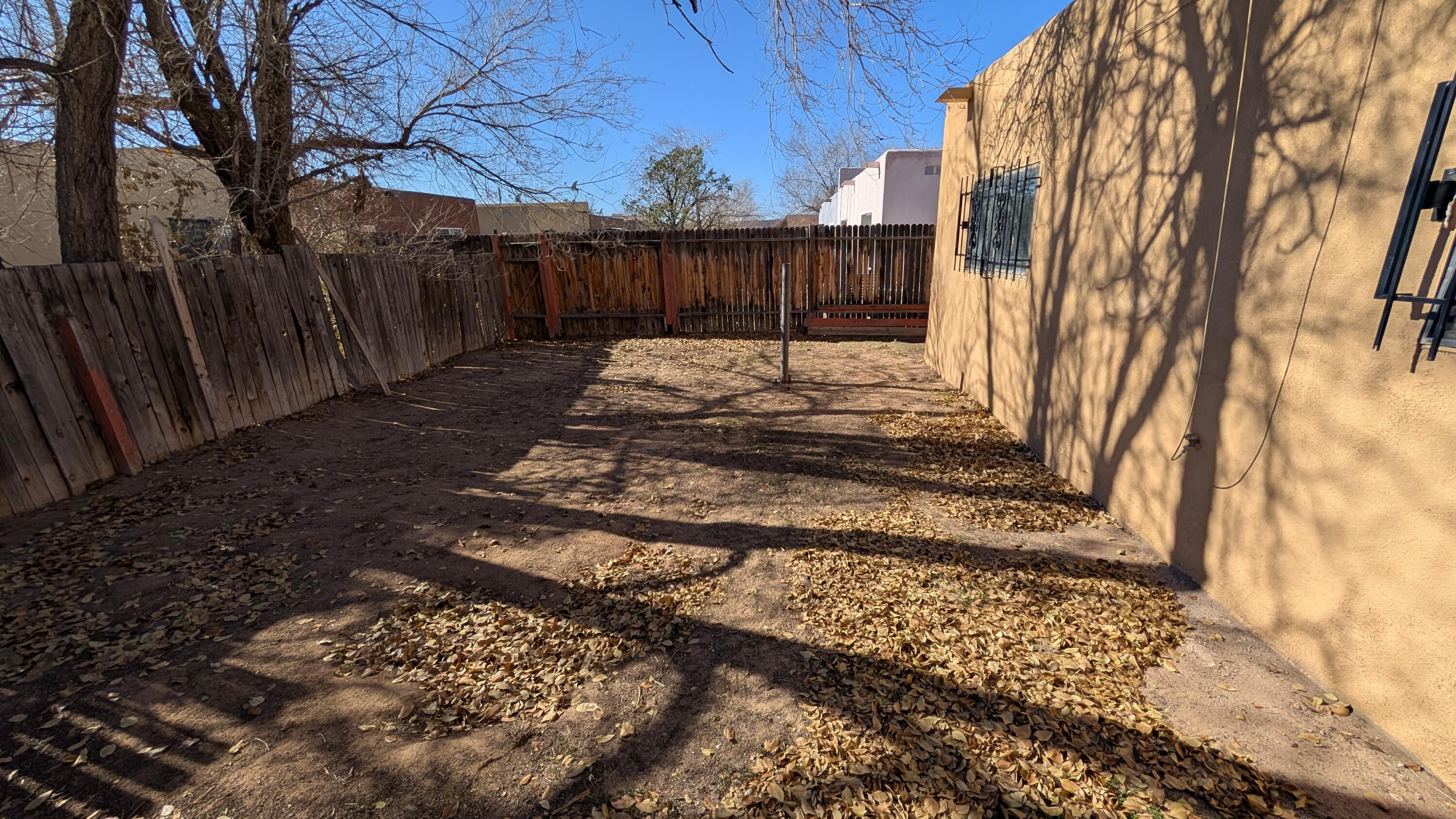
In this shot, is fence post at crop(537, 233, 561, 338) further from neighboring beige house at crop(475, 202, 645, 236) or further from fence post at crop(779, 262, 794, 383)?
fence post at crop(779, 262, 794, 383)

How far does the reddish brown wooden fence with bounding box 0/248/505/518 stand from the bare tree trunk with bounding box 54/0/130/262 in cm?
73

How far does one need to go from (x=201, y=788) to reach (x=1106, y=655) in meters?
3.96

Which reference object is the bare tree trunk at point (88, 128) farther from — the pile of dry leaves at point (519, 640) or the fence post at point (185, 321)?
the pile of dry leaves at point (519, 640)

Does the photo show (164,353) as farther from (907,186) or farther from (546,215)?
(907,186)

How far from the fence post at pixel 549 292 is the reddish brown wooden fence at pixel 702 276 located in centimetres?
2

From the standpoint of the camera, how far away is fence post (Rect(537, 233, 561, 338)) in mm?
12078

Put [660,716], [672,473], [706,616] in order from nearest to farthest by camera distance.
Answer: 1. [660,716]
2. [706,616]
3. [672,473]

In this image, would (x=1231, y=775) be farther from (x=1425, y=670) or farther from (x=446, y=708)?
(x=446, y=708)

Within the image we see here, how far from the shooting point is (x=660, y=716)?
2521 millimetres

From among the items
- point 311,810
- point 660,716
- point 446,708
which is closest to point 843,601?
point 660,716

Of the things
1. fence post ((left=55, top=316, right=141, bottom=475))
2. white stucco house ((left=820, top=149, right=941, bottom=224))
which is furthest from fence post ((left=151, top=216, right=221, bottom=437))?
white stucco house ((left=820, top=149, right=941, bottom=224))

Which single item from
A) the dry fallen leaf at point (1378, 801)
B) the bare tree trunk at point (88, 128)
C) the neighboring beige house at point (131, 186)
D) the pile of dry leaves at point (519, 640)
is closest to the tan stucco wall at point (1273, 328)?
the dry fallen leaf at point (1378, 801)

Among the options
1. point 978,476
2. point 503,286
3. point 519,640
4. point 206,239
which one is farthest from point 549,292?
point 519,640

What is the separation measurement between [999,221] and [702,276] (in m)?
7.06
